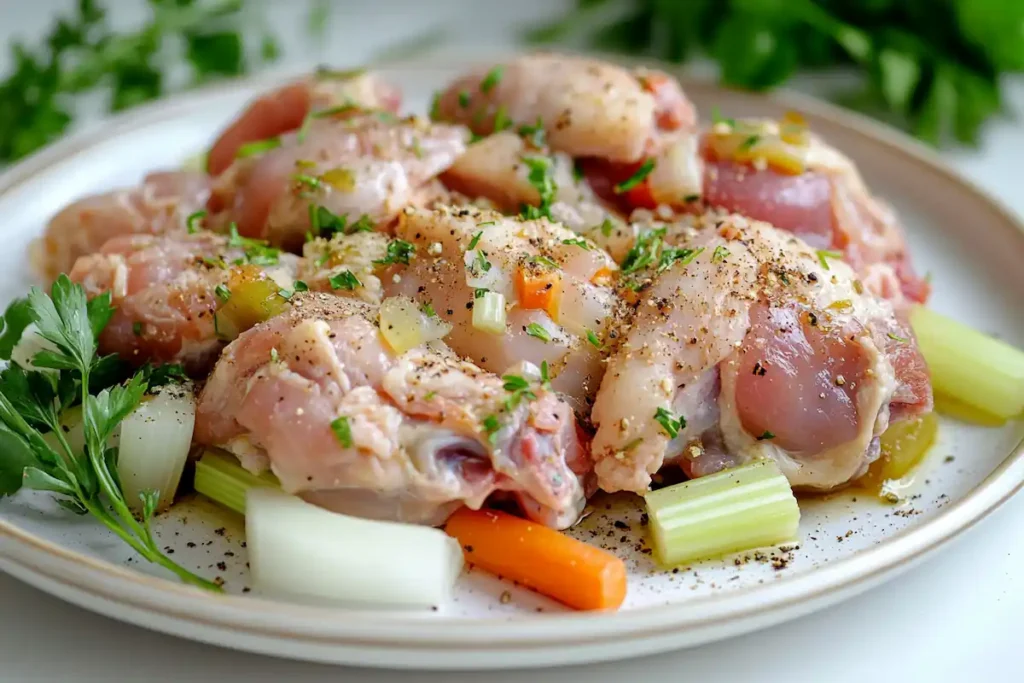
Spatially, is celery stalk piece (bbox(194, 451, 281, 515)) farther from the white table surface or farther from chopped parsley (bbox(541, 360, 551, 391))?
chopped parsley (bbox(541, 360, 551, 391))

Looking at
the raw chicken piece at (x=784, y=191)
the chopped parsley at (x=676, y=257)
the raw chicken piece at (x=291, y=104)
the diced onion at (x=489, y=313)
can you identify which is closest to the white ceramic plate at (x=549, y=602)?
the raw chicken piece at (x=784, y=191)

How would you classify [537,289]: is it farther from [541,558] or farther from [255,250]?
[255,250]

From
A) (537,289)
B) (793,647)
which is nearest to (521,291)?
(537,289)

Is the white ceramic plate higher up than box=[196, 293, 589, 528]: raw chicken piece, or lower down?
lower down

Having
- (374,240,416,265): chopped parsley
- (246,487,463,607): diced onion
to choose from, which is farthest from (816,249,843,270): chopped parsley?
(246,487,463,607): diced onion

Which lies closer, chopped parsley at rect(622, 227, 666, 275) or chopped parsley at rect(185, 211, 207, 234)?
chopped parsley at rect(622, 227, 666, 275)

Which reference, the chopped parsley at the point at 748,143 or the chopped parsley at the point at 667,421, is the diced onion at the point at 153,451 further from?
the chopped parsley at the point at 748,143

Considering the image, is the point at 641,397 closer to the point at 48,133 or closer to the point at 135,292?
the point at 135,292
